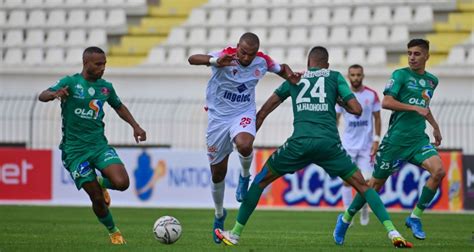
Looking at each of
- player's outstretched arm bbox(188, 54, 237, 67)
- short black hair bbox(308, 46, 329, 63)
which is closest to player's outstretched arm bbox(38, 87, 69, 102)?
player's outstretched arm bbox(188, 54, 237, 67)

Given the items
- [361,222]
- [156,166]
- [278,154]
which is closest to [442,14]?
[156,166]

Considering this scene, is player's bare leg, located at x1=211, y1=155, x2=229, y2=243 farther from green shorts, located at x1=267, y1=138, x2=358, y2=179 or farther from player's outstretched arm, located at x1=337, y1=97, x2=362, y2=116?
player's outstretched arm, located at x1=337, y1=97, x2=362, y2=116

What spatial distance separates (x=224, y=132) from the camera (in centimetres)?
1320

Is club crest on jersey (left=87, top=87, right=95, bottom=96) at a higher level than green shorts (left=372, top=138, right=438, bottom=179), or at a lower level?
higher

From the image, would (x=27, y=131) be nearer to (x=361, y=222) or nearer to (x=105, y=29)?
(x=105, y=29)

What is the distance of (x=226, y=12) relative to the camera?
31.7 metres

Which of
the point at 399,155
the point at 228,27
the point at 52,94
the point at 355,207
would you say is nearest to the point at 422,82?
the point at 399,155

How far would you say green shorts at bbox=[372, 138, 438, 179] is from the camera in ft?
43.9

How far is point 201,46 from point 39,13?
6006 millimetres

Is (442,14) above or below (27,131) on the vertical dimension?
above

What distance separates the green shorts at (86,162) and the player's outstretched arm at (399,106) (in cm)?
333

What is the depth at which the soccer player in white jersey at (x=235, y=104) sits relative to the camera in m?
12.8

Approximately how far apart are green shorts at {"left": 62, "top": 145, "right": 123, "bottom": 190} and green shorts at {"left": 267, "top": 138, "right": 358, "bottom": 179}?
208 centimetres

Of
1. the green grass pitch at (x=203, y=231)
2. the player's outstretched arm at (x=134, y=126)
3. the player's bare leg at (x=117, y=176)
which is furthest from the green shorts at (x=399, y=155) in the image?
the player's bare leg at (x=117, y=176)
